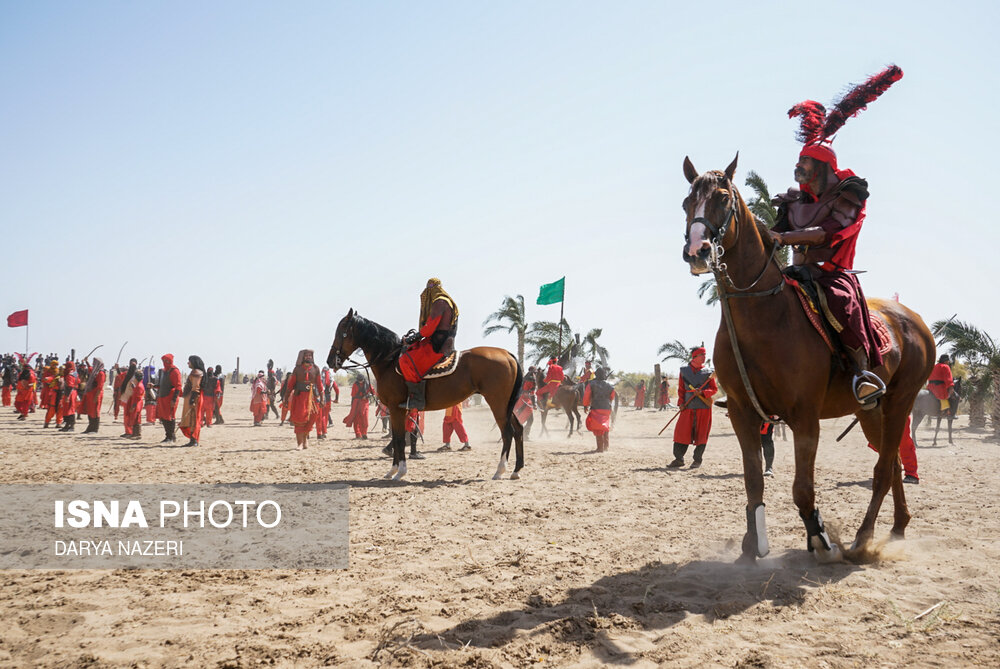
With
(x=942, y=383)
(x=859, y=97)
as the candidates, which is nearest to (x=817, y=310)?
(x=859, y=97)

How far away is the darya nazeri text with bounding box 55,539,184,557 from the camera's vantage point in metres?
5.31

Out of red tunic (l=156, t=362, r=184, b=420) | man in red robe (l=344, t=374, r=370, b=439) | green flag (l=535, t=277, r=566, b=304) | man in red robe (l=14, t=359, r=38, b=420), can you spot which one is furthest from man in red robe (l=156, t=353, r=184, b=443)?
green flag (l=535, t=277, r=566, b=304)

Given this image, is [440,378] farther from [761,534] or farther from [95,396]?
[95,396]

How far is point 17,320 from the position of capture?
111 feet

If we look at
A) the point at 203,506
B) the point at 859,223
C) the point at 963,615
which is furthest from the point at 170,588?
the point at 859,223

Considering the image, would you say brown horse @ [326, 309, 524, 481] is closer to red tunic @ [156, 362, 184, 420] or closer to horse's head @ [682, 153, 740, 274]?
horse's head @ [682, 153, 740, 274]

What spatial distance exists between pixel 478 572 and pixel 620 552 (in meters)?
1.29

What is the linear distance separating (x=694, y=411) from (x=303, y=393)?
8.68m

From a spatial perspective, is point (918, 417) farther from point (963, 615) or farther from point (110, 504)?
point (110, 504)

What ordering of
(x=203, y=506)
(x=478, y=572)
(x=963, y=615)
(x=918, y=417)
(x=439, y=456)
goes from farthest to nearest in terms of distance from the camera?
1. (x=918, y=417)
2. (x=439, y=456)
3. (x=203, y=506)
4. (x=478, y=572)
5. (x=963, y=615)

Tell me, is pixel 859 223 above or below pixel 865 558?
above

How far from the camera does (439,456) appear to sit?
13344 mm

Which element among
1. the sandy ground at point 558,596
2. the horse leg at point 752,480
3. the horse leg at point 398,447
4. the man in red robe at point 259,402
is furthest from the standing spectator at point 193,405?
the horse leg at point 752,480

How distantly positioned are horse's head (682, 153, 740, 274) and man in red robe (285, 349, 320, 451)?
38.4 feet
